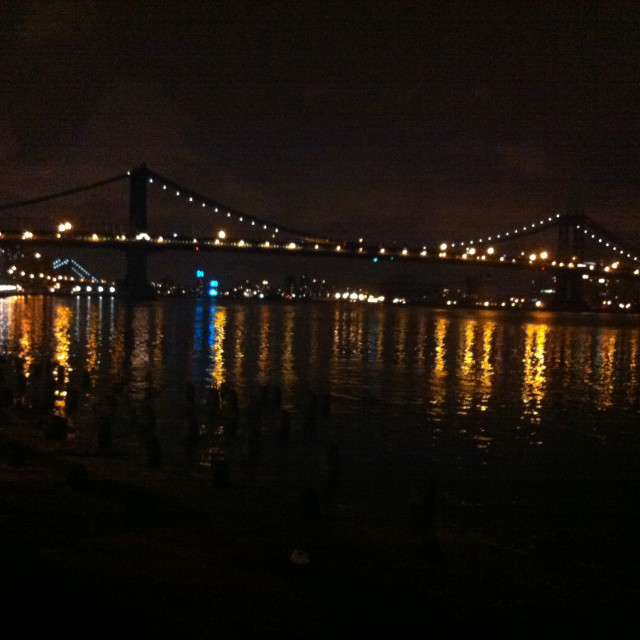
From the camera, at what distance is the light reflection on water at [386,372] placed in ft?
48.1

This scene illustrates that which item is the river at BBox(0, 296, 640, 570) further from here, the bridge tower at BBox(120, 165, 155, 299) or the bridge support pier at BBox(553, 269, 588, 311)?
the bridge support pier at BBox(553, 269, 588, 311)

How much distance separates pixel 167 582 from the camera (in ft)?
16.7

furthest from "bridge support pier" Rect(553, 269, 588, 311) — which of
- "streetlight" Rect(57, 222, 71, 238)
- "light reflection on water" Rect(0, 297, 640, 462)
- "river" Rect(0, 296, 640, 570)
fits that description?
"river" Rect(0, 296, 640, 570)

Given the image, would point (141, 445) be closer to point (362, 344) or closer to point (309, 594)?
point (309, 594)

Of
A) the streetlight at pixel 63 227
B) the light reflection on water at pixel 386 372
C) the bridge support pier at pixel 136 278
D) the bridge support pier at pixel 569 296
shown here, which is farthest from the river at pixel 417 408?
the bridge support pier at pixel 569 296

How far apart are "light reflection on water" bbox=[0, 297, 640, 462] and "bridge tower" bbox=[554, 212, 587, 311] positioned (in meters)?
45.3

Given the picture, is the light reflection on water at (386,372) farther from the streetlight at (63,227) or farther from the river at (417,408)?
the streetlight at (63,227)

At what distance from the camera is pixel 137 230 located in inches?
2694

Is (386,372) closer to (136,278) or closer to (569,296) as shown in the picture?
(136,278)

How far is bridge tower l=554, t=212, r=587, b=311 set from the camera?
8050 cm

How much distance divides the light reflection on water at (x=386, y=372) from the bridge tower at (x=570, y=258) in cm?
4534

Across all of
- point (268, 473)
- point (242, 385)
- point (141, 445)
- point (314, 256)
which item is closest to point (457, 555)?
point (268, 473)

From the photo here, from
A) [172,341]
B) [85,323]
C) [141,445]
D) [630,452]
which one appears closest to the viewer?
[141,445]

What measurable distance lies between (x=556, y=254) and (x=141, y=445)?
7541 cm
